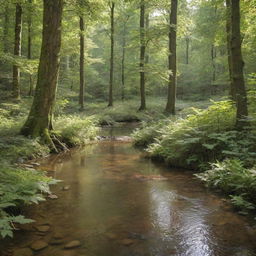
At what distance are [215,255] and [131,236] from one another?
1.11 meters

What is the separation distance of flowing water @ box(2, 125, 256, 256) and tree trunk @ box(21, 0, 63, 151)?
107 inches

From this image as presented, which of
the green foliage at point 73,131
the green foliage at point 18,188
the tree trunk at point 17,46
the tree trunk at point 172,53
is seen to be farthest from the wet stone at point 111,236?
the tree trunk at point 172,53

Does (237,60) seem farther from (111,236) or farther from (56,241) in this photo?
(56,241)

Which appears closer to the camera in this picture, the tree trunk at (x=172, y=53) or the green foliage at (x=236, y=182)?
the green foliage at (x=236, y=182)

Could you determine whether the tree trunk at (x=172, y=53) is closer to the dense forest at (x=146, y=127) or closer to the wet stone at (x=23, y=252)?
the dense forest at (x=146, y=127)

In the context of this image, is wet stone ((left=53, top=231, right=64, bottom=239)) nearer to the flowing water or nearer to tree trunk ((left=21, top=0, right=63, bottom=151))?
the flowing water

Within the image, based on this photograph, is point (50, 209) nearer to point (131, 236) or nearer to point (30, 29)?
point (131, 236)

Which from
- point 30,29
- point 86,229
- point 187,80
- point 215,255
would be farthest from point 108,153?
point 187,80

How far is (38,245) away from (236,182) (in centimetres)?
374

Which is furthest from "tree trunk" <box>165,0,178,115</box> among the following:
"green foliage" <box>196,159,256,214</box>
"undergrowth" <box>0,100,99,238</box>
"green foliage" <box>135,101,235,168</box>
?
"green foliage" <box>196,159,256,214</box>

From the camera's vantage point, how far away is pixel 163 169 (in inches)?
311

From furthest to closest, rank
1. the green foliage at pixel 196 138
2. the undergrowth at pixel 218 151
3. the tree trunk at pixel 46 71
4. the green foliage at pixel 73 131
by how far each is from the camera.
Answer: the green foliage at pixel 73 131, the tree trunk at pixel 46 71, the green foliage at pixel 196 138, the undergrowth at pixel 218 151

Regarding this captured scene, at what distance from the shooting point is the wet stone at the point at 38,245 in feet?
11.6

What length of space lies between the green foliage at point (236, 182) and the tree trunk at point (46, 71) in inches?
222
